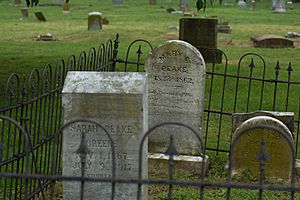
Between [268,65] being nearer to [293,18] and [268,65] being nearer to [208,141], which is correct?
[208,141]

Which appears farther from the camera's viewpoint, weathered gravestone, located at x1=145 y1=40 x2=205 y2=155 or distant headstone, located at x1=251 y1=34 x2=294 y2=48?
distant headstone, located at x1=251 y1=34 x2=294 y2=48

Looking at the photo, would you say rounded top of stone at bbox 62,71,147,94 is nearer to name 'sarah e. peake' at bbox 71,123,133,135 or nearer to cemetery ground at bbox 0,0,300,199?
name 'sarah e. peake' at bbox 71,123,133,135

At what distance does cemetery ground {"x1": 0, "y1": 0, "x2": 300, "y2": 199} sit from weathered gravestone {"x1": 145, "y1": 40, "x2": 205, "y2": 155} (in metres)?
0.47

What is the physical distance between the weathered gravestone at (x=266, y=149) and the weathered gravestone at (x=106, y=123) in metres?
1.78

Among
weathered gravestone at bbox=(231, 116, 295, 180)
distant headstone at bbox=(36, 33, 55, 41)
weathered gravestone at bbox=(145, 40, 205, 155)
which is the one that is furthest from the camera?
distant headstone at bbox=(36, 33, 55, 41)

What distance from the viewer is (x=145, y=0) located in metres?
45.1

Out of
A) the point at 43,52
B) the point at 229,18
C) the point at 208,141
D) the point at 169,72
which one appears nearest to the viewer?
the point at 169,72

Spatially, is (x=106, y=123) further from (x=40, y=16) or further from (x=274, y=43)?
(x=40, y=16)

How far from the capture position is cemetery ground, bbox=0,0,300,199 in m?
7.37

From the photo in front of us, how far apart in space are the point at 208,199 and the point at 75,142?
63.1 inches

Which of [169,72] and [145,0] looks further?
[145,0]

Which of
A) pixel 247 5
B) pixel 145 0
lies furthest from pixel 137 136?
pixel 145 0

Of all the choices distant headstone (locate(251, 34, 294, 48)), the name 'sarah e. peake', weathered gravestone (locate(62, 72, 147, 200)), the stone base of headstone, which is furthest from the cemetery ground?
the name 'sarah e. peake'

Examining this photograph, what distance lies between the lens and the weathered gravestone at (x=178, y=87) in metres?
7.08
